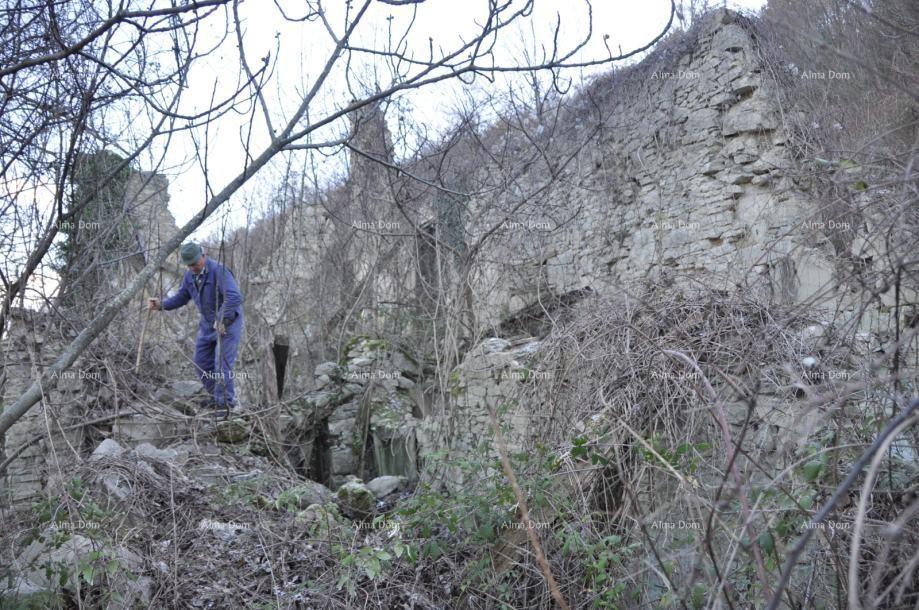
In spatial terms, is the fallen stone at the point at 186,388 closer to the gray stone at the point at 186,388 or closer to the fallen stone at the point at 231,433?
the gray stone at the point at 186,388

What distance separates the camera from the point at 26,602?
3.12 meters

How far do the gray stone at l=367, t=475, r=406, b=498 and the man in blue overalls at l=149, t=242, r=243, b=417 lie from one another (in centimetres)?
153

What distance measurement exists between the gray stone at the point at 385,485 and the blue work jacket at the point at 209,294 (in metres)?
2.05

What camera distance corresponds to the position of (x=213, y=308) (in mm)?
6012

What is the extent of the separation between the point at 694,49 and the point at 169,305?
22.0ft

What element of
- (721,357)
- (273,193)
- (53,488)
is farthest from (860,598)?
(273,193)

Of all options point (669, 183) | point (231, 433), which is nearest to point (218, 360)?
point (231, 433)

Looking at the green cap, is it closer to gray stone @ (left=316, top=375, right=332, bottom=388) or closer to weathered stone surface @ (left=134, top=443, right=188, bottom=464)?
weathered stone surface @ (left=134, top=443, right=188, bottom=464)

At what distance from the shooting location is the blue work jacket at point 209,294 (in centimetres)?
584

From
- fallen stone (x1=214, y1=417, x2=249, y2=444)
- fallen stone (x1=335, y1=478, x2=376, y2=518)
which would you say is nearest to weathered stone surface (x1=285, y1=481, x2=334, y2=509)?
fallen stone (x1=335, y1=478, x2=376, y2=518)

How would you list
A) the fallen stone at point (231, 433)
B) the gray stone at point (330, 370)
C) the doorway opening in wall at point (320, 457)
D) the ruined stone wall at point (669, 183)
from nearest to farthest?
the fallen stone at point (231, 433)
the ruined stone wall at point (669, 183)
the doorway opening in wall at point (320, 457)
the gray stone at point (330, 370)

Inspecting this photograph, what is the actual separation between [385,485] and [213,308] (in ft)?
7.66

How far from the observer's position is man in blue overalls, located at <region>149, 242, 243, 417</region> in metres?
5.74

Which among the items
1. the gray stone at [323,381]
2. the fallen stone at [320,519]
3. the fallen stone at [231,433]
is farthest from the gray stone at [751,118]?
the fallen stone at [231,433]
